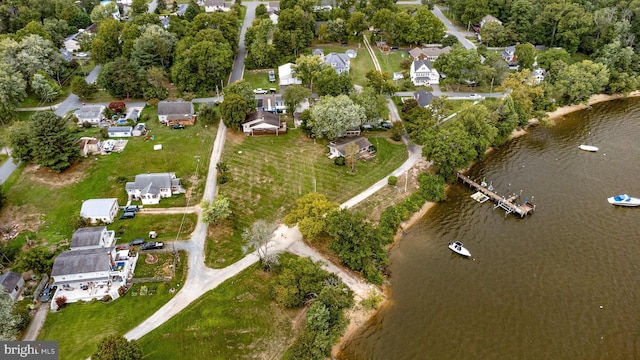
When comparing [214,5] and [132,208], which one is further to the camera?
[214,5]

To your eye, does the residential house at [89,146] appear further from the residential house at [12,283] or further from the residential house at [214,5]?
the residential house at [214,5]

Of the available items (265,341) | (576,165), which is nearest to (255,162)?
(265,341)

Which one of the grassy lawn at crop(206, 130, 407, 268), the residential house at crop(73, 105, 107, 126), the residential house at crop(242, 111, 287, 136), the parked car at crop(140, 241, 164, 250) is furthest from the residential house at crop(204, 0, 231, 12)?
the parked car at crop(140, 241, 164, 250)

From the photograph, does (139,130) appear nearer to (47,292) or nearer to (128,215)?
(128,215)

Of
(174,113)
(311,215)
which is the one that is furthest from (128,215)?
(174,113)

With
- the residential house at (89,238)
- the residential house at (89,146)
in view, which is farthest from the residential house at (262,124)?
the residential house at (89,238)
